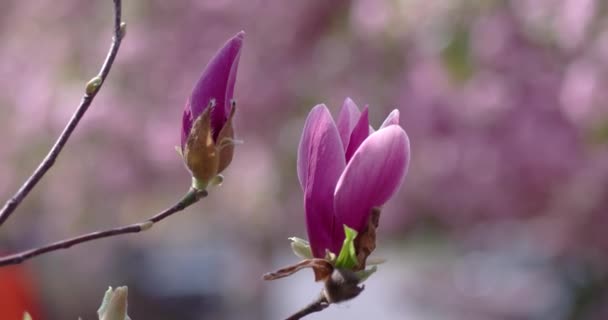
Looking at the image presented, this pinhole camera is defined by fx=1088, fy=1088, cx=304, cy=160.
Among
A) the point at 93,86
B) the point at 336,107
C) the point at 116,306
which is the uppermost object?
the point at 336,107

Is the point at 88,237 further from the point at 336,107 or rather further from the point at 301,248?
the point at 336,107

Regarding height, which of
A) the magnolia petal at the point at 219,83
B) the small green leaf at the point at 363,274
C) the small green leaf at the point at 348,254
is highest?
the magnolia petal at the point at 219,83

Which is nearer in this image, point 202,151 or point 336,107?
point 202,151

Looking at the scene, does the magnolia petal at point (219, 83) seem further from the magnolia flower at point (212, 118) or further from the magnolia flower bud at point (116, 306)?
the magnolia flower bud at point (116, 306)

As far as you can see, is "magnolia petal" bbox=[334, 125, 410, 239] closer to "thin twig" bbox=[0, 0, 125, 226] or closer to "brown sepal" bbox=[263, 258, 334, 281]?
"brown sepal" bbox=[263, 258, 334, 281]

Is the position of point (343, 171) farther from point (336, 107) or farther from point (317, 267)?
point (336, 107)

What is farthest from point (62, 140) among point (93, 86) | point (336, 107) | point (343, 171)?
point (336, 107)

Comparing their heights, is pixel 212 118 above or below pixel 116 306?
above

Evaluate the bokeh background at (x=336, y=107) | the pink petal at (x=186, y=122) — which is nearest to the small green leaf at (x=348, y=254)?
the pink petal at (x=186, y=122)
